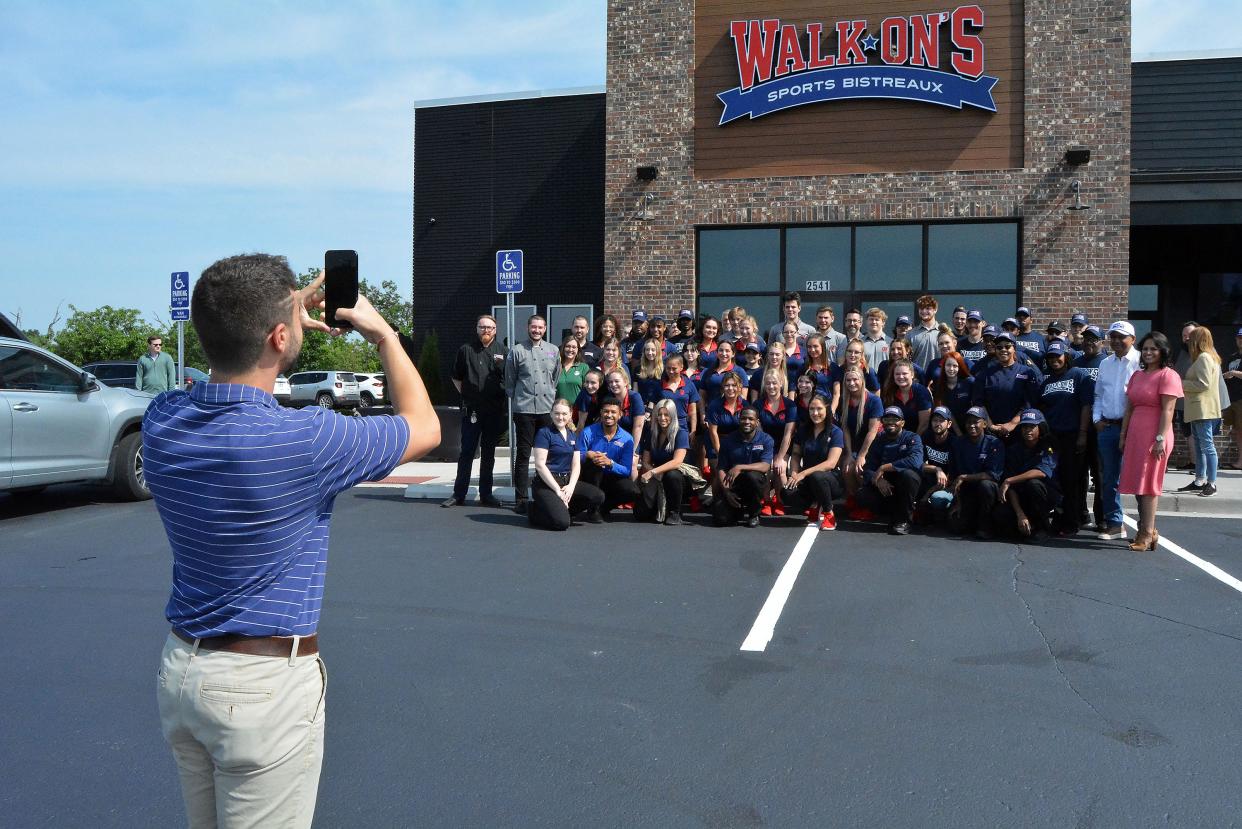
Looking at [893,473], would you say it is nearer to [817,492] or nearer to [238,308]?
[817,492]

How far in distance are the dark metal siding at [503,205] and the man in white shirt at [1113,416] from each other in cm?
1067

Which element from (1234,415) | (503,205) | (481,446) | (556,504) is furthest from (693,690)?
(503,205)

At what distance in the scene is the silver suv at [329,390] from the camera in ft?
118

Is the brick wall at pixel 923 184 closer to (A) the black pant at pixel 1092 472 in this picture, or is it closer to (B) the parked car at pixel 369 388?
(A) the black pant at pixel 1092 472

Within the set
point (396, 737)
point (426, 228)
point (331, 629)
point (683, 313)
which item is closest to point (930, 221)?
point (683, 313)

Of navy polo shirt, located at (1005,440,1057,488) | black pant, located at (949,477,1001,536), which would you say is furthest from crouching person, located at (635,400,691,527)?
navy polo shirt, located at (1005,440,1057,488)

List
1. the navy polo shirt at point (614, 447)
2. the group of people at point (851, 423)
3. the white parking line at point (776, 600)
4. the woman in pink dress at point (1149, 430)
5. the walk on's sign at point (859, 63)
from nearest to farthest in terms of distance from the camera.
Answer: the white parking line at point (776, 600) → the woman in pink dress at point (1149, 430) → the group of people at point (851, 423) → the navy polo shirt at point (614, 447) → the walk on's sign at point (859, 63)

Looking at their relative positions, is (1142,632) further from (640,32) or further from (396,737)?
(640,32)

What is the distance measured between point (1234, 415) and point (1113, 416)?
179 inches

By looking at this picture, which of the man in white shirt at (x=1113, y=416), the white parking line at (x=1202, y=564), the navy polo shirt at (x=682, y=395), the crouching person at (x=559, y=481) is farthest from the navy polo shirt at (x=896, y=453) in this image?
the crouching person at (x=559, y=481)

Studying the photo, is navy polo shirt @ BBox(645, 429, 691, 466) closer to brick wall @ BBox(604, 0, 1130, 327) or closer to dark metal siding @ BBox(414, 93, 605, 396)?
brick wall @ BBox(604, 0, 1130, 327)

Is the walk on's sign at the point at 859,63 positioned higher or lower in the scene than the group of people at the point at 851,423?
higher

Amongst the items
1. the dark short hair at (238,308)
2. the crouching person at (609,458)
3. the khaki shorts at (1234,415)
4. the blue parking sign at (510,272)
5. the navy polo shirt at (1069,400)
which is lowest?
the crouching person at (609,458)

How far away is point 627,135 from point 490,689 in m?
11.7
